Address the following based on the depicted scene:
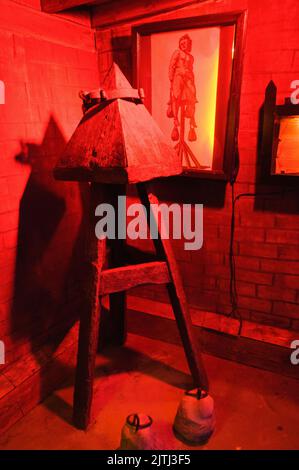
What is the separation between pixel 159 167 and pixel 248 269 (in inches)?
54.6

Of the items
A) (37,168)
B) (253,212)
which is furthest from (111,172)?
(253,212)

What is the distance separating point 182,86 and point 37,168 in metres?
1.32

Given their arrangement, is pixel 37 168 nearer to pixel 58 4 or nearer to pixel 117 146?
pixel 117 146

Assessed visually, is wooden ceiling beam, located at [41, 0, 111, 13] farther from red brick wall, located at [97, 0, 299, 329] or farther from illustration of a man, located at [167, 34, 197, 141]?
illustration of a man, located at [167, 34, 197, 141]

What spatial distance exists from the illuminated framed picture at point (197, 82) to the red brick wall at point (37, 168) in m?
0.58

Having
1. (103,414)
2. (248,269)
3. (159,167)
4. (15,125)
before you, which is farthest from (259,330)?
(15,125)

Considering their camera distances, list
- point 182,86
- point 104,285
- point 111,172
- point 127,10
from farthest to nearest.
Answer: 1. point 127,10
2. point 182,86
3. point 104,285
4. point 111,172

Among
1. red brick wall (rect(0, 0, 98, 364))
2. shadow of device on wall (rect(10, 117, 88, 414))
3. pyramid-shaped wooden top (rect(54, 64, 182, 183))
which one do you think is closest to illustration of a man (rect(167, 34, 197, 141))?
pyramid-shaped wooden top (rect(54, 64, 182, 183))

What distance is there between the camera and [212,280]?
3.10m

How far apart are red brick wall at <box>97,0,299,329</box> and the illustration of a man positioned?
29 centimetres

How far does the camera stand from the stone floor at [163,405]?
2.18 m

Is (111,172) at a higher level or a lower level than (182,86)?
lower

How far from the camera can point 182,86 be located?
2.70 meters

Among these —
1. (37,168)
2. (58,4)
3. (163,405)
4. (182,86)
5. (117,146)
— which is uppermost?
(58,4)
